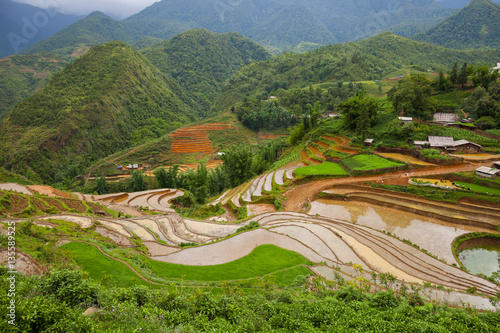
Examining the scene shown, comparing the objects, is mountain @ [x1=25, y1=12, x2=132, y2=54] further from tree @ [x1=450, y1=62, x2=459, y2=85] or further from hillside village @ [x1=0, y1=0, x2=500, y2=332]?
tree @ [x1=450, y1=62, x2=459, y2=85]

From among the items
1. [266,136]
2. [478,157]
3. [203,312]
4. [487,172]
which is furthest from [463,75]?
[203,312]

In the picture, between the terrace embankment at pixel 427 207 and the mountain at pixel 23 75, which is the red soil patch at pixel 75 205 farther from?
the mountain at pixel 23 75

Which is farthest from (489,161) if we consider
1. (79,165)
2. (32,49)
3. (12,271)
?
(32,49)

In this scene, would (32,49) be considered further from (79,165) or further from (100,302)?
(100,302)

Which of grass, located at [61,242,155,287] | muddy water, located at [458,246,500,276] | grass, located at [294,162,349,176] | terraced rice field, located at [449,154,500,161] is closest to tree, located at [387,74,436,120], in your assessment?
terraced rice field, located at [449,154,500,161]

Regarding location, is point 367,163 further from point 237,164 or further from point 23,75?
point 23,75

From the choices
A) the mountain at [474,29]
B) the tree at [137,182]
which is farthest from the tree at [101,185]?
the mountain at [474,29]
